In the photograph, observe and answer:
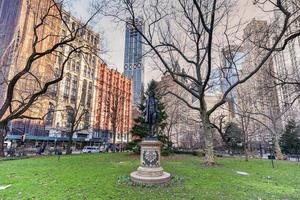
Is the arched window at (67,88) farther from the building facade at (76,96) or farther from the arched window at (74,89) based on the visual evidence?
the arched window at (74,89)

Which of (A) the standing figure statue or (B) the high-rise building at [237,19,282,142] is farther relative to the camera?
(B) the high-rise building at [237,19,282,142]

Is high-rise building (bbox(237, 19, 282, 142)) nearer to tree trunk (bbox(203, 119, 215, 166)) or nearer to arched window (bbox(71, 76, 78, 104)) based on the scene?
tree trunk (bbox(203, 119, 215, 166))

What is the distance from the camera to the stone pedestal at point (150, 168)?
7254mm

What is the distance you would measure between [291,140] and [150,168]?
30.4m

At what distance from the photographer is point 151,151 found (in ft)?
26.5

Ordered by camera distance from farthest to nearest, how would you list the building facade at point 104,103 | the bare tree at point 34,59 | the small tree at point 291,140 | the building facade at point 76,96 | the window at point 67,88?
the building facade at point 104,103 < the window at point 67,88 < the building facade at point 76,96 < the small tree at point 291,140 < the bare tree at point 34,59

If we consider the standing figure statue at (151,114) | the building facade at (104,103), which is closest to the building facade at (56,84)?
the building facade at (104,103)

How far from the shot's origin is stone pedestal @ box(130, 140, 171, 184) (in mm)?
7254

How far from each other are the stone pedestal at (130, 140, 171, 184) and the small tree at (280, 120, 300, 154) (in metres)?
29.6

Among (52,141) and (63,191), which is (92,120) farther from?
(63,191)

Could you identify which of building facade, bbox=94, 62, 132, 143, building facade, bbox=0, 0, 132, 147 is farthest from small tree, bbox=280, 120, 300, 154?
building facade, bbox=94, 62, 132, 143

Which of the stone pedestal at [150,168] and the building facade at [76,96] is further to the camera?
the building facade at [76,96]

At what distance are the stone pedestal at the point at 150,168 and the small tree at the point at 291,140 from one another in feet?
97.3

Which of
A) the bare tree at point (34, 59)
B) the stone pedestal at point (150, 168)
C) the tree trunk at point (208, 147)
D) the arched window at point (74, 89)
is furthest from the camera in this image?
the arched window at point (74, 89)
